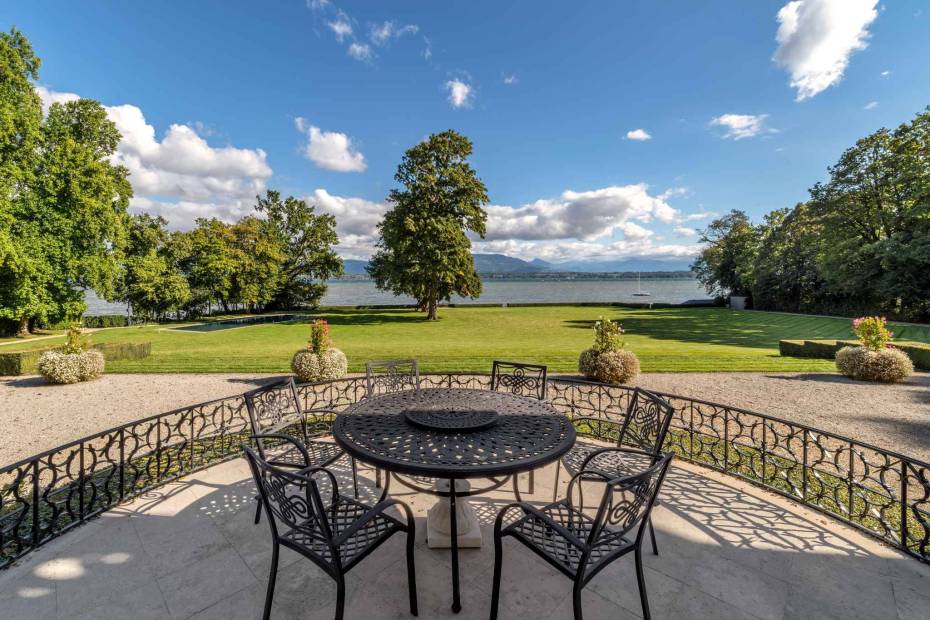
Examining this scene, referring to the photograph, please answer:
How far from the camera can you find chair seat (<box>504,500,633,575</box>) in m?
2.08

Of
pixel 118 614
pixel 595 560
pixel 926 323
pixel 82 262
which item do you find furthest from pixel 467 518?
pixel 926 323

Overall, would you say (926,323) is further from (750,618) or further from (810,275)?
(750,618)

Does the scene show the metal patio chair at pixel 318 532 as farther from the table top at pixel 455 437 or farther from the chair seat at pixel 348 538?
the table top at pixel 455 437

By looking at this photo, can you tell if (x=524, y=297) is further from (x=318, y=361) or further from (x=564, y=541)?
(x=564, y=541)

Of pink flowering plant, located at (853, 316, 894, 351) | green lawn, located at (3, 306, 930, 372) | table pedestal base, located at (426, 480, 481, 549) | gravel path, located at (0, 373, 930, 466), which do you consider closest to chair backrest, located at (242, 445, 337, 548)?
table pedestal base, located at (426, 480, 481, 549)

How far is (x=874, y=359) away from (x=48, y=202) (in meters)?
32.7

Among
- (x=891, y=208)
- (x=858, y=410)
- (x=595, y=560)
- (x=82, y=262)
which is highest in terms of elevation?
(x=891, y=208)

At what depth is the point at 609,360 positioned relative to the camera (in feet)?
29.0

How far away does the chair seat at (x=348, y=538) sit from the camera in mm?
2105

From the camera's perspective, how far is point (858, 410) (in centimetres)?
714

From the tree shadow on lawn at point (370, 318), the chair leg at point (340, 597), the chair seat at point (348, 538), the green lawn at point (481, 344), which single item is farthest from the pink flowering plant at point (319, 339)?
the tree shadow on lawn at point (370, 318)

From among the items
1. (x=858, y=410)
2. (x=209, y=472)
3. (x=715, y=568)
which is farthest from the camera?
(x=858, y=410)

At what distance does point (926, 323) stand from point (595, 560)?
108 feet

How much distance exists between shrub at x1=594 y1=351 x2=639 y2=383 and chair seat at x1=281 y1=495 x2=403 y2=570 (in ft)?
24.3
